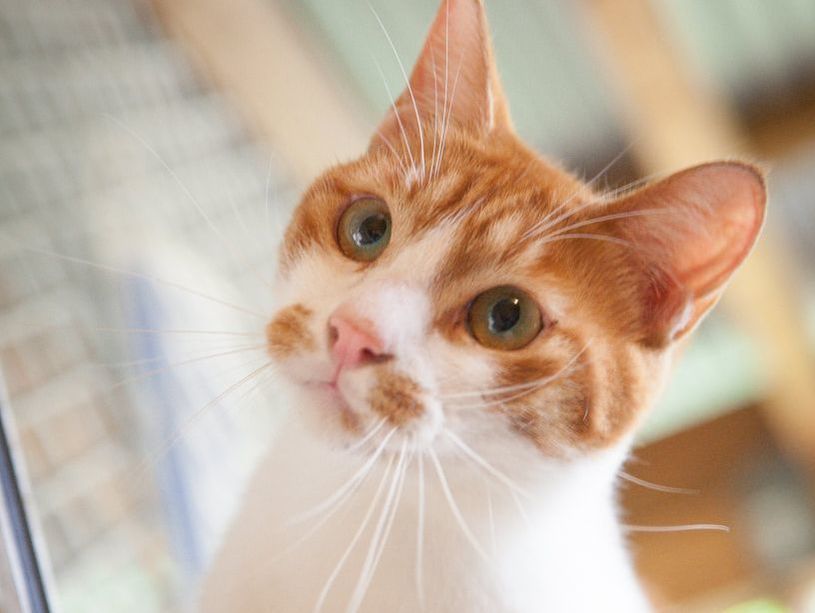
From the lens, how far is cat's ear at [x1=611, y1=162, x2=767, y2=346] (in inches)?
21.9

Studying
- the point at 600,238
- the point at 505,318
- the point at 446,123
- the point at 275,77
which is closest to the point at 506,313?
the point at 505,318

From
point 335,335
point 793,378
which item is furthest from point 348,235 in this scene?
point 793,378

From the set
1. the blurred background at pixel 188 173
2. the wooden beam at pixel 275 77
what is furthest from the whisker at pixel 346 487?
the wooden beam at pixel 275 77

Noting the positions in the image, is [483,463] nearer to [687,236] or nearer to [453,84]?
[687,236]

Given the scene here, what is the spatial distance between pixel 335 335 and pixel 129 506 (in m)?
0.37

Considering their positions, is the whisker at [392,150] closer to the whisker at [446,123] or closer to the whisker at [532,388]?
the whisker at [446,123]

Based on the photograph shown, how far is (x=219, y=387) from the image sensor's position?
2.75 ft

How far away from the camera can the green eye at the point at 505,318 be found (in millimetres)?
595

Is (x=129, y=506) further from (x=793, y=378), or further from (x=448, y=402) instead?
(x=793, y=378)

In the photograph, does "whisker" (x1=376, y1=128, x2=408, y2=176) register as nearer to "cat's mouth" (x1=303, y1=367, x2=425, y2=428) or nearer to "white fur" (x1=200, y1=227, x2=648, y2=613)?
"white fur" (x1=200, y1=227, x2=648, y2=613)

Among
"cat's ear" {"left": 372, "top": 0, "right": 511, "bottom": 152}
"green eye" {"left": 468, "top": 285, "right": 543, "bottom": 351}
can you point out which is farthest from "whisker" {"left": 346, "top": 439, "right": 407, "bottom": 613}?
"cat's ear" {"left": 372, "top": 0, "right": 511, "bottom": 152}

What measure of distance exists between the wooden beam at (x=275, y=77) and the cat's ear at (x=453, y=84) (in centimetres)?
10

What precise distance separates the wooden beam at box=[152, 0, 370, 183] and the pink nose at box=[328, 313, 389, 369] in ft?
1.02

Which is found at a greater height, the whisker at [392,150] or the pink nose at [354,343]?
the whisker at [392,150]
